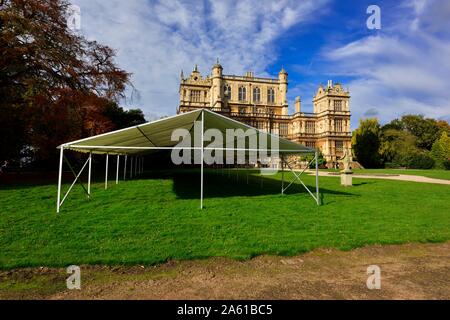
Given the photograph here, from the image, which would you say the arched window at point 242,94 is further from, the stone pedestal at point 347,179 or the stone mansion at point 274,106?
the stone pedestal at point 347,179

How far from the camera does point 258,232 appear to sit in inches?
232

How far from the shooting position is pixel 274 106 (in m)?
54.8

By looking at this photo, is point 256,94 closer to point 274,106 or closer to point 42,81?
point 274,106

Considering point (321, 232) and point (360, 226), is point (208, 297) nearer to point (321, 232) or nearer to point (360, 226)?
point (321, 232)

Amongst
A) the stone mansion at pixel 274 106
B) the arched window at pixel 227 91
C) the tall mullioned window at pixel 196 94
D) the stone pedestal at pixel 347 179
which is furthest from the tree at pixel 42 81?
the arched window at pixel 227 91

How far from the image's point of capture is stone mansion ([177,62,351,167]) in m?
49.9

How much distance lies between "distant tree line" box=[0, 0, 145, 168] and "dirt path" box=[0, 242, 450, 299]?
35.5ft

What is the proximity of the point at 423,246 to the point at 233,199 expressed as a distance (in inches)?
212

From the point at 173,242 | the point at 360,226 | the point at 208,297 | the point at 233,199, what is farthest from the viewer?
the point at 233,199

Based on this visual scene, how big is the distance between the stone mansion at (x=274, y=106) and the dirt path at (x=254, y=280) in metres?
45.0

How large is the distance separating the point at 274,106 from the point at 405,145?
2483 centimetres

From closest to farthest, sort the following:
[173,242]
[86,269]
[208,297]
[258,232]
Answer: [208,297] → [86,269] → [173,242] → [258,232]

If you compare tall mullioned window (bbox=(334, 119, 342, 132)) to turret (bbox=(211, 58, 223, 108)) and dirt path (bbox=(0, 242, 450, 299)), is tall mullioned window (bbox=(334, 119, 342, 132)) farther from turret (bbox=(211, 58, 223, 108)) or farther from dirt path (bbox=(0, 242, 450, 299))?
dirt path (bbox=(0, 242, 450, 299))
